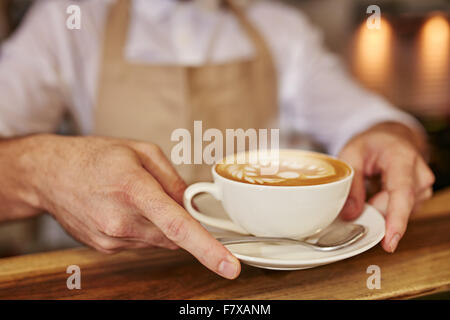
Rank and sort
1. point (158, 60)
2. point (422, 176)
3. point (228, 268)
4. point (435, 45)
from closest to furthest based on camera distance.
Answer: point (228, 268) → point (422, 176) → point (158, 60) → point (435, 45)

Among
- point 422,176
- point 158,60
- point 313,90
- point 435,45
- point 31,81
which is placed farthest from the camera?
point 435,45

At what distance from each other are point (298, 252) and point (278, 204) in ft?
0.25

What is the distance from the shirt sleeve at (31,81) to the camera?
1.22m

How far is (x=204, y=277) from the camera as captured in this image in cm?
58

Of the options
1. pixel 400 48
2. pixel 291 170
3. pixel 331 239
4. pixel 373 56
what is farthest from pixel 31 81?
pixel 400 48

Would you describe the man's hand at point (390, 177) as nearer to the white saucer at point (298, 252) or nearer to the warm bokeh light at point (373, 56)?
the white saucer at point (298, 252)

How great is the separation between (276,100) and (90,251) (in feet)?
3.55

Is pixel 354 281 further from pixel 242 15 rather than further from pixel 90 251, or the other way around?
pixel 242 15

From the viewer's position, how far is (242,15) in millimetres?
1565

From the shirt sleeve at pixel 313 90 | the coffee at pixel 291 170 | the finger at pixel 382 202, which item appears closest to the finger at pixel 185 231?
the coffee at pixel 291 170

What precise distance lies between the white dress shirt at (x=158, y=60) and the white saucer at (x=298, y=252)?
0.73 metres

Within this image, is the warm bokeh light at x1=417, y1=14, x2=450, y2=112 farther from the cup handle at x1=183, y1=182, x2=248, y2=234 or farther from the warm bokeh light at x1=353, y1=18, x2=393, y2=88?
the cup handle at x1=183, y1=182, x2=248, y2=234

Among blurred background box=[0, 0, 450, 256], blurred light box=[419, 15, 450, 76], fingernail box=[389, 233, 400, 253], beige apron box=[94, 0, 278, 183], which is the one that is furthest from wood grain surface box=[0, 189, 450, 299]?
blurred light box=[419, 15, 450, 76]

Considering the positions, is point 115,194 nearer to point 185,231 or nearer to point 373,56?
point 185,231
